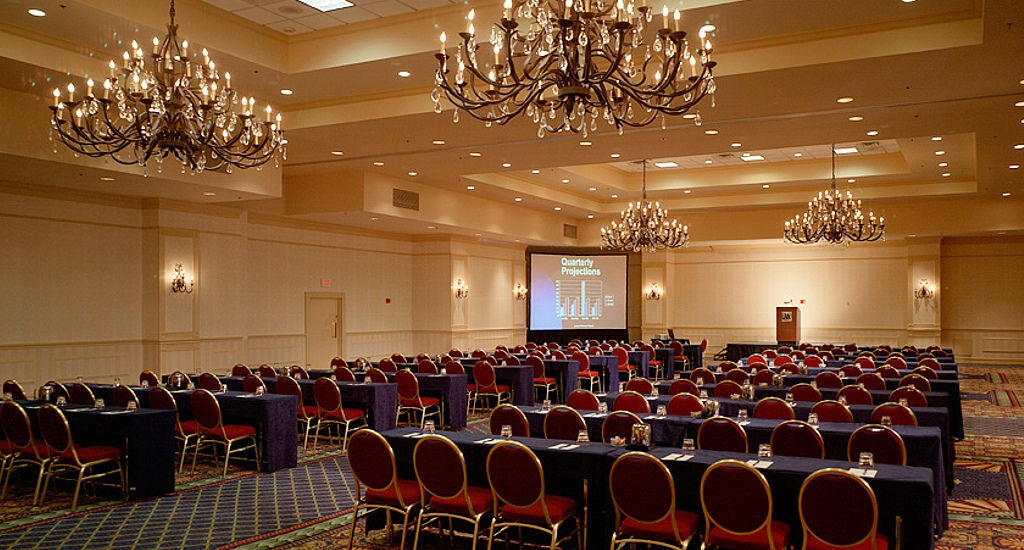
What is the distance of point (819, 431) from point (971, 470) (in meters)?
3.36

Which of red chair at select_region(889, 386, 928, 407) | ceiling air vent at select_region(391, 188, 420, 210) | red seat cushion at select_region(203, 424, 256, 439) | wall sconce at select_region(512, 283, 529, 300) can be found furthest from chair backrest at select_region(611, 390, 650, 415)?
wall sconce at select_region(512, 283, 529, 300)

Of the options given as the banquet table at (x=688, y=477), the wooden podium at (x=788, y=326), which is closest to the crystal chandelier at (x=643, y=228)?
the wooden podium at (x=788, y=326)

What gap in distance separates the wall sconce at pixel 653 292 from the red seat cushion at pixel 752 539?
845 inches

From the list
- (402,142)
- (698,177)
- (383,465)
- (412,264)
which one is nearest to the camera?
(383,465)

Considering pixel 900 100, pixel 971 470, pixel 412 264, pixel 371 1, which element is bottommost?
pixel 971 470

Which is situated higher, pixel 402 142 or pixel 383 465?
pixel 402 142

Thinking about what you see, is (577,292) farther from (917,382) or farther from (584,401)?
(584,401)

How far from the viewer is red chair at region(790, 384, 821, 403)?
9000mm

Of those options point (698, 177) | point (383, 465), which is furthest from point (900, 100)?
point (698, 177)

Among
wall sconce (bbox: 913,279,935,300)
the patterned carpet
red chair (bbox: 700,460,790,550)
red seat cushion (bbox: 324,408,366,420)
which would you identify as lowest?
the patterned carpet

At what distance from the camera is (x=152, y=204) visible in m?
14.2

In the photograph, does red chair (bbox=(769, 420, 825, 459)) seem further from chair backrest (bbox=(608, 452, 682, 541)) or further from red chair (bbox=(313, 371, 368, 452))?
red chair (bbox=(313, 371, 368, 452))

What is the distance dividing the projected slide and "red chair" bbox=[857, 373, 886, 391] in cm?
1494

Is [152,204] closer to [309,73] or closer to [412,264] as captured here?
[309,73]
